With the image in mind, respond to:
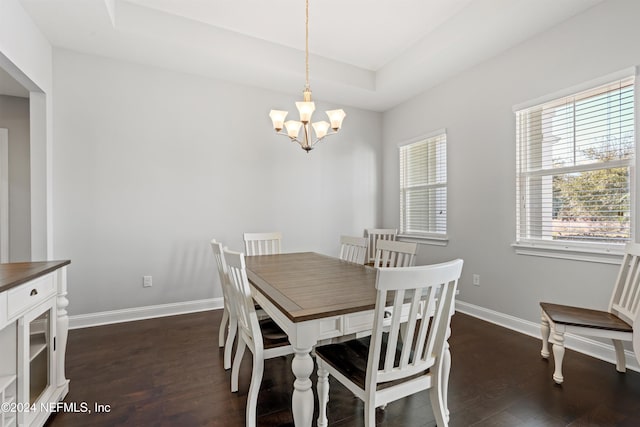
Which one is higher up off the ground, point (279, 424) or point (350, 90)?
point (350, 90)

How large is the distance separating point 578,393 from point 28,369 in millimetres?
Result: 3115

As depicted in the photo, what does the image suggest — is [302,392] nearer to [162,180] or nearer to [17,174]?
[162,180]

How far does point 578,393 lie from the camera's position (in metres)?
1.89

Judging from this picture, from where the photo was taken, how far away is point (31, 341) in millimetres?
1583

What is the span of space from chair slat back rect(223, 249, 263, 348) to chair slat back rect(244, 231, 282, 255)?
1.53m

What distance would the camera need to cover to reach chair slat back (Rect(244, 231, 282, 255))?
3.20 metres

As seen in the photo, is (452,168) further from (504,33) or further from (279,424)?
(279,424)

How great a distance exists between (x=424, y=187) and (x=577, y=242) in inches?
71.5

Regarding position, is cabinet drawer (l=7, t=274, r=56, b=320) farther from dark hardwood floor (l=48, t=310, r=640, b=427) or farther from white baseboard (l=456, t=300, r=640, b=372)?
white baseboard (l=456, t=300, r=640, b=372)

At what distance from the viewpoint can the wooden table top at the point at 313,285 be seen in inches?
52.0

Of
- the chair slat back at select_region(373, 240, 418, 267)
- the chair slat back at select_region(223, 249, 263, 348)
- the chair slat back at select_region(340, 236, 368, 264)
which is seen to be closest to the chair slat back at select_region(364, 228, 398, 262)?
the chair slat back at select_region(340, 236, 368, 264)

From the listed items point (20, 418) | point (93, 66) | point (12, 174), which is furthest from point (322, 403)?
point (12, 174)

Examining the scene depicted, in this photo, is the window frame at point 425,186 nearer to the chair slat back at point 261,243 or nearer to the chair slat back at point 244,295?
the chair slat back at point 261,243

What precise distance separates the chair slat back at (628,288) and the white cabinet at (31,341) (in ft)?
11.0
